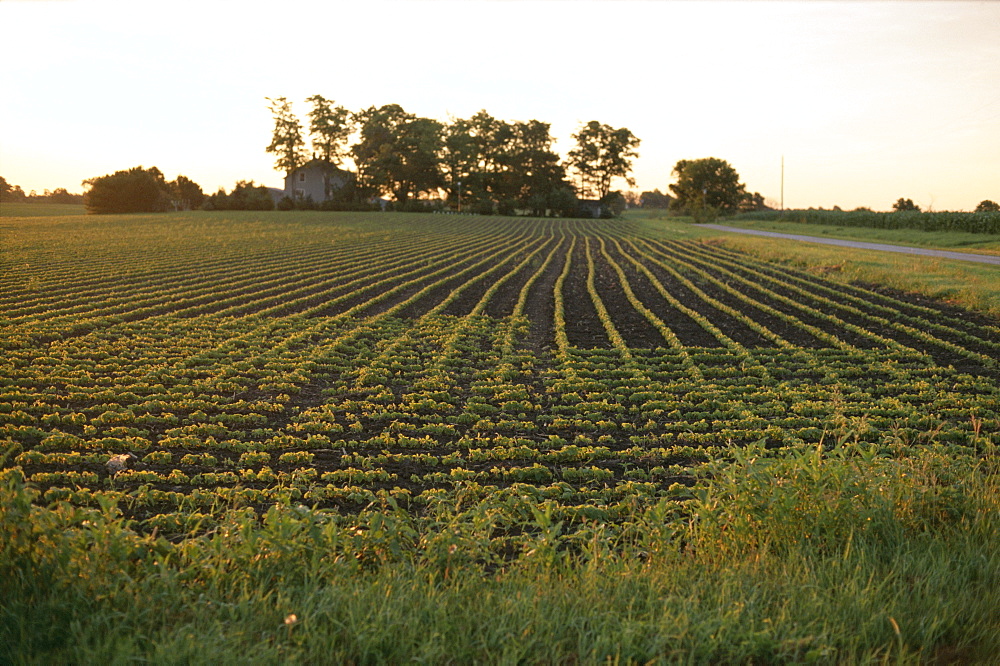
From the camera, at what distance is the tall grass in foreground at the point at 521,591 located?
3.11 meters

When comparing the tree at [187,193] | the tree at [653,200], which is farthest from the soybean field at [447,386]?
the tree at [653,200]

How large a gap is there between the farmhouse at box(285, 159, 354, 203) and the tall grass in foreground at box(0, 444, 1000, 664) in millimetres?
92051

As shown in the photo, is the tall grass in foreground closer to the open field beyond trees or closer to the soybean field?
the open field beyond trees

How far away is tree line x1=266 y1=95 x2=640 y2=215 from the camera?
88.2 metres

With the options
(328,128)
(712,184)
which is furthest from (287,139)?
(712,184)

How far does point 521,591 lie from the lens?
12.0 feet

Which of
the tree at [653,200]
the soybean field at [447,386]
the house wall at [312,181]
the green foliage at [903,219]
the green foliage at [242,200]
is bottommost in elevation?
the soybean field at [447,386]

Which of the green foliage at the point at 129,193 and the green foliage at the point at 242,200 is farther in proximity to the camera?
the green foliage at the point at 242,200

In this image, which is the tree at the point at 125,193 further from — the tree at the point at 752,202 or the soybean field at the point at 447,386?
the tree at the point at 752,202

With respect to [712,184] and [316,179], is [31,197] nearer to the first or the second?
[316,179]

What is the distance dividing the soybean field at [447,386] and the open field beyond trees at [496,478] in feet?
0.18

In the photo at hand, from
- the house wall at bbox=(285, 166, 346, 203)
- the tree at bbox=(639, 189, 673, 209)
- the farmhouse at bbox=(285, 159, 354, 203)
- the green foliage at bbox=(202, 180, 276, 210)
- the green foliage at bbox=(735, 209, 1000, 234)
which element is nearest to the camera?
the green foliage at bbox=(735, 209, 1000, 234)

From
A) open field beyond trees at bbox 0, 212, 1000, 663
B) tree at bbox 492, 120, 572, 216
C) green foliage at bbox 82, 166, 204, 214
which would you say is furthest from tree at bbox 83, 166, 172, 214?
open field beyond trees at bbox 0, 212, 1000, 663

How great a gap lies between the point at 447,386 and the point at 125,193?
78.2 meters
